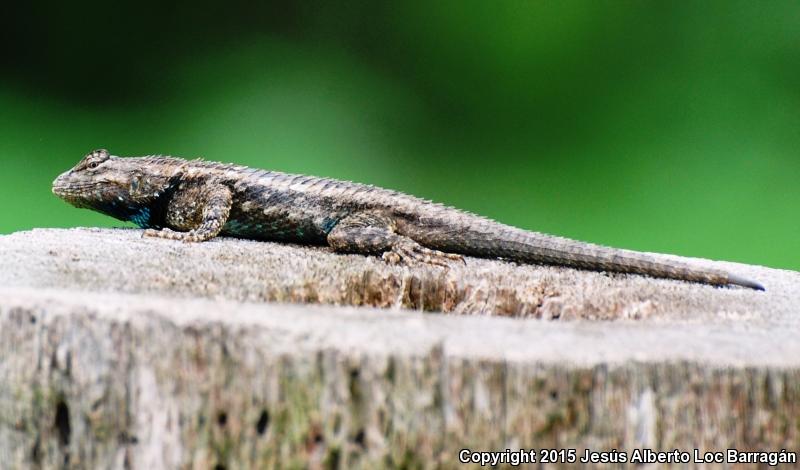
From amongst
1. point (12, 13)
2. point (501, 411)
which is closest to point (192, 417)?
point (501, 411)

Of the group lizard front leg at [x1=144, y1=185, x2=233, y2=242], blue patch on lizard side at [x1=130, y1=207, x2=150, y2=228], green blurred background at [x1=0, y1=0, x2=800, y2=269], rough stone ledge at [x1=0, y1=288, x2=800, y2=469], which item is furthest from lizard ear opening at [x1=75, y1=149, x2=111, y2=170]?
rough stone ledge at [x1=0, y1=288, x2=800, y2=469]

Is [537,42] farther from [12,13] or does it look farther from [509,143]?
[12,13]

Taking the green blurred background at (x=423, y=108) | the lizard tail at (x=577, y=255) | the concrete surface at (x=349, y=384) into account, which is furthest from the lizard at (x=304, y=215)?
the concrete surface at (x=349, y=384)

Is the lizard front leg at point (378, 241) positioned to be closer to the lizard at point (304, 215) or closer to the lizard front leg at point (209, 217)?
the lizard at point (304, 215)

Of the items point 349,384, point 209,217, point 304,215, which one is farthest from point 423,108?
point 349,384

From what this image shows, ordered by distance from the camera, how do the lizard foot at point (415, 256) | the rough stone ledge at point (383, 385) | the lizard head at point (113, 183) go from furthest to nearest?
the lizard head at point (113, 183), the lizard foot at point (415, 256), the rough stone ledge at point (383, 385)

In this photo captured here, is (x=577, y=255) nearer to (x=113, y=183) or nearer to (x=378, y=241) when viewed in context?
(x=378, y=241)
